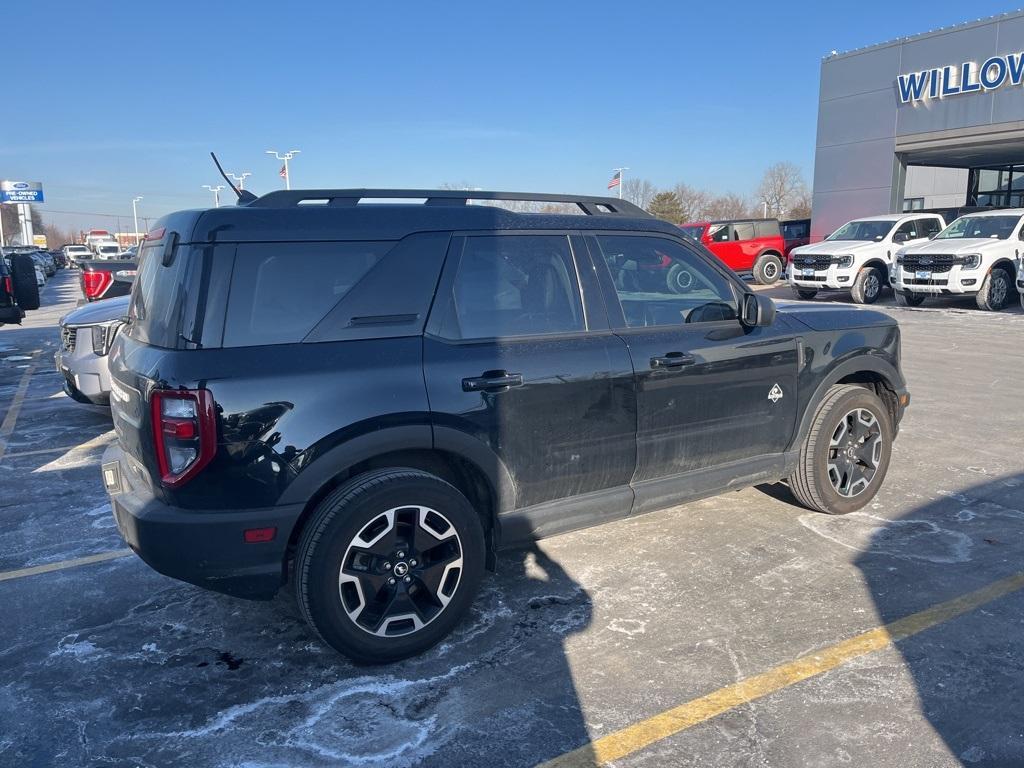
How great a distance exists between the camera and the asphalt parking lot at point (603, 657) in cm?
276

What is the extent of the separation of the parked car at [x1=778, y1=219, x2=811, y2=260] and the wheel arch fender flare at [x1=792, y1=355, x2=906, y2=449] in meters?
22.5

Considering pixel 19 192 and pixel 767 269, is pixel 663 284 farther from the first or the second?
pixel 19 192

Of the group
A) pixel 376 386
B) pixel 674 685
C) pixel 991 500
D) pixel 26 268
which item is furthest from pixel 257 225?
pixel 26 268

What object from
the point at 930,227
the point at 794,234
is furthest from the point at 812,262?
the point at 794,234

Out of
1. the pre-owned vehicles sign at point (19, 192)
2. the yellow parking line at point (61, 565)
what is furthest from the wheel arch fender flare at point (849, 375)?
the pre-owned vehicles sign at point (19, 192)

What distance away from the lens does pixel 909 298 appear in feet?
59.0

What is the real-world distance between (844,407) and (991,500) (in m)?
1.36

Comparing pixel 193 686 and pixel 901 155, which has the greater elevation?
pixel 901 155

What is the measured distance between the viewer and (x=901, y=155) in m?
24.0

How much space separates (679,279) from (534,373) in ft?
3.91

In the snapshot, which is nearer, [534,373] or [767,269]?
[534,373]

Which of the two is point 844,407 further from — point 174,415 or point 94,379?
point 94,379

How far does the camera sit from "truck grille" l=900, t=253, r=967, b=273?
53.9 ft

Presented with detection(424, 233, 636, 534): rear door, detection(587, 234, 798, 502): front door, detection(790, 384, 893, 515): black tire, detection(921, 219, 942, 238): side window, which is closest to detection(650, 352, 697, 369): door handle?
detection(587, 234, 798, 502): front door
